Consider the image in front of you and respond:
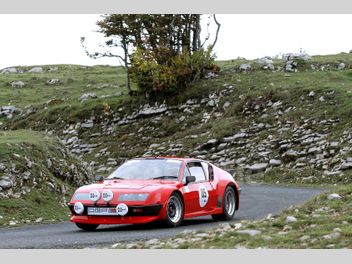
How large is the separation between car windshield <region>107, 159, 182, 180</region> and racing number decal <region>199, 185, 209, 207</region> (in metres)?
0.65

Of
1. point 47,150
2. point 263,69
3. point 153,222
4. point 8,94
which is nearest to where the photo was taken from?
point 153,222

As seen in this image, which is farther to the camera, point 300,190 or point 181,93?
point 181,93

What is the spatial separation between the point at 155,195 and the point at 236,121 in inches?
913

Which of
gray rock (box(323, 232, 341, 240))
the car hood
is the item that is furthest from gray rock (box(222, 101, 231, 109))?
gray rock (box(323, 232, 341, 240))

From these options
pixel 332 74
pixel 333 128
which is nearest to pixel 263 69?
pixel 332 74

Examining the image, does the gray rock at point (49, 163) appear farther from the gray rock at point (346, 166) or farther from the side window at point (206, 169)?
the gray rock at point (346, 166)

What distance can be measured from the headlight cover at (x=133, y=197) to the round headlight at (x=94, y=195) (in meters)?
0.42

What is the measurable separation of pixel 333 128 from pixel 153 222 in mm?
19307

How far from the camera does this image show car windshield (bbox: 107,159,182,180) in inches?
627

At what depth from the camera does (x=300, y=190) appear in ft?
84.6

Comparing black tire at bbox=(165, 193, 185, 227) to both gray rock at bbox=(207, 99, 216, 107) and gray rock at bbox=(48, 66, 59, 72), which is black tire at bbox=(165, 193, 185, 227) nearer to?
gray rock at bbox=(207, 99, 216, 107)

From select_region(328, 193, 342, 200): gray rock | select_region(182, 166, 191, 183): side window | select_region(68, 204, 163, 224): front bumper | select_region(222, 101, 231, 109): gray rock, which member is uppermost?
select_region(222, 101, 231, 109): gray rock

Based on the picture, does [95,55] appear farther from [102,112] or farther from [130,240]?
[130,240]

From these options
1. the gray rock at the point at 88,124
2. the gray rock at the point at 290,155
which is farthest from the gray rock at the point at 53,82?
the gray rock at the point at 290,155
